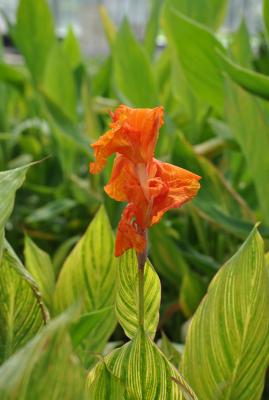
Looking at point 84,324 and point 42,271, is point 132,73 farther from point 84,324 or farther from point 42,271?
point 84,324

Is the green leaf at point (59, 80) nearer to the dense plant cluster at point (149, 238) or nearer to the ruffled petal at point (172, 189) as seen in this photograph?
the dense plant cluster at point (149, 238)

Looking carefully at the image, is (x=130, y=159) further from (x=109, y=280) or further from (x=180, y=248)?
(x=180, y=248)

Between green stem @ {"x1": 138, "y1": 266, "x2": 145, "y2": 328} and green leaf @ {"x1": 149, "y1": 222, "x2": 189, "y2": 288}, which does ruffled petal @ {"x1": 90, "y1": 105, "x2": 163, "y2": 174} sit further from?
green leaf @ {"x1": 149, "y1": 222, "x2": 189, "y2": 288}

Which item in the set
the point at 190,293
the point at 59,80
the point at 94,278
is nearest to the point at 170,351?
the point at 94,278

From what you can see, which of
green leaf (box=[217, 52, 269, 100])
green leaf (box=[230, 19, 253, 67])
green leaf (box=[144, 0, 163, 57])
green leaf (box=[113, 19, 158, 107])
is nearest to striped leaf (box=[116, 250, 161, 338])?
green leaf (box=[217, 52, 269, 100])

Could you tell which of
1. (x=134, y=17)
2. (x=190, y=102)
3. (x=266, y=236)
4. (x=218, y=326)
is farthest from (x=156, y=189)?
(x=134, y=17)

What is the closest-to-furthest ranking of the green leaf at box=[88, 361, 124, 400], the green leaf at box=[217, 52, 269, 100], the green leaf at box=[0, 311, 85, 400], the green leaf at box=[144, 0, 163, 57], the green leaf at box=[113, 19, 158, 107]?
1. the green leaf at box=[0, 311, 85, 400]
2. the green leaf at box=[88, 361, 124, 400]
3. the green leaf at box=[217, 52, 269, 100]
4. the green leaf at box=[113, 19, 158, 107]
5. the green leaf at box=[144, 0, 163, 57]

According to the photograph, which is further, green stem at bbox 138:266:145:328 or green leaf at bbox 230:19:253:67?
green leaf at bbox 230:19:253:67

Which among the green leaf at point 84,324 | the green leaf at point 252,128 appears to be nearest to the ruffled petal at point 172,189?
the green leaf at point 84,324
